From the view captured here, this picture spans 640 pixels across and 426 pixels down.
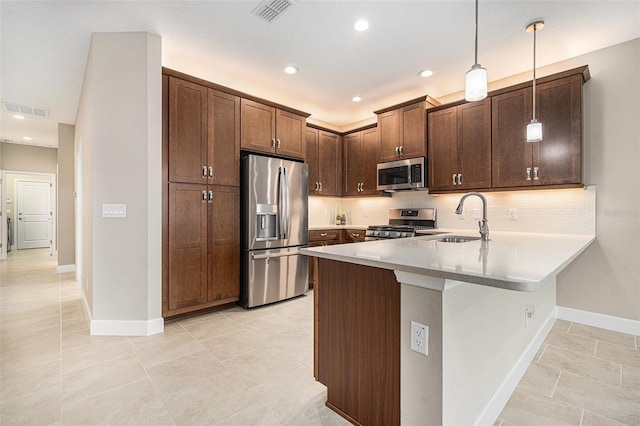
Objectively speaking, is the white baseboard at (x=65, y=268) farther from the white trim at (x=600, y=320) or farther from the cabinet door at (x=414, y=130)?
the white trim at (x=600, y=320)

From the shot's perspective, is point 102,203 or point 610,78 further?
point 610,78

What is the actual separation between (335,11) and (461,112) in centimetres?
198

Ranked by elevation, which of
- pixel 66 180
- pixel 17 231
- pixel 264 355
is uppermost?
pixel 66 180

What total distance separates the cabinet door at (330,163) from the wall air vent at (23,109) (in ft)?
14.3

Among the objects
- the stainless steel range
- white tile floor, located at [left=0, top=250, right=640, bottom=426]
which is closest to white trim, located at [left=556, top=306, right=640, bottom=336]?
white tile floor, located at [left=0, top=250, right=640, bottom=426]

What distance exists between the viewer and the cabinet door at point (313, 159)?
4.64m

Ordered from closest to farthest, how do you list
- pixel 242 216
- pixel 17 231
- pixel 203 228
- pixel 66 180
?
pixel 203 228, pixel 242 216, pixel 66 180, pixel 17 231

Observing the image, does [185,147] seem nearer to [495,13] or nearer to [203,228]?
[203,228]

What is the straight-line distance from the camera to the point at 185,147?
9.87ft

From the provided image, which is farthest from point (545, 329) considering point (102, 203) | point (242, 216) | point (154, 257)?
point (102, 203)

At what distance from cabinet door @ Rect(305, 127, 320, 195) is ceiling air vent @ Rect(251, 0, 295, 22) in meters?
2.22

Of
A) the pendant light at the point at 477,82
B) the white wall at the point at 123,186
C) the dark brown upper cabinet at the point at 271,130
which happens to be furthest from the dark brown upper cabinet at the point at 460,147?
the white wall at the point at 123,186

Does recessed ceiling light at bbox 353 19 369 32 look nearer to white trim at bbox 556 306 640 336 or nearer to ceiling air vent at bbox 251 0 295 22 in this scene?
ceiling air vent at bbox 251 0 295 22

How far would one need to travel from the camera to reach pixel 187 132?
302cm
